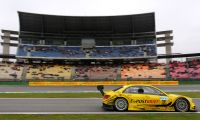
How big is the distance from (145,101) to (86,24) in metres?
45.8

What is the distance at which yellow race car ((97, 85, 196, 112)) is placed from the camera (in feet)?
41.4

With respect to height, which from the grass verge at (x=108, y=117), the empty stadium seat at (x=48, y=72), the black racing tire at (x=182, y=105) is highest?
the empty stadium seat at (x=48, y=72)

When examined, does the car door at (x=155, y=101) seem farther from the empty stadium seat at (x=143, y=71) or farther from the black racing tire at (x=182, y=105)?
the empty stadium seat at (x=143, y=71)

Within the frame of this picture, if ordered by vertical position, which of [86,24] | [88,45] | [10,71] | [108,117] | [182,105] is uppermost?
[86,24]

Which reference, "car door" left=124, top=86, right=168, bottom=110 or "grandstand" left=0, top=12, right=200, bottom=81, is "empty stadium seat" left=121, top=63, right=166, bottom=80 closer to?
"grandstand" left=0, top=12, right=200, bottom=81

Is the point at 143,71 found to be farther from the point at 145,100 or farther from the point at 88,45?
the point at 145,100

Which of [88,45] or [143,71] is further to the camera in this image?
[88,45]

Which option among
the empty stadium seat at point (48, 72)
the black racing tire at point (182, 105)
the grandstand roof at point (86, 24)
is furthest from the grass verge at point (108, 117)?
the grandstand roof at point (86, 24)

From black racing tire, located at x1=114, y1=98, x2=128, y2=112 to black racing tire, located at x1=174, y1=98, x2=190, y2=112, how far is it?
85.6 inches

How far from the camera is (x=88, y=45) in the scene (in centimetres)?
5806

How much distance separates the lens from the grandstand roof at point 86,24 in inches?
2227

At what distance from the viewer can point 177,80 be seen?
147ft

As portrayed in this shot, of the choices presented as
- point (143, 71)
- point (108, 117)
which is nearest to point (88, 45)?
point (143, 71)

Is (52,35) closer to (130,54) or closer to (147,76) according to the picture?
(130,54)
